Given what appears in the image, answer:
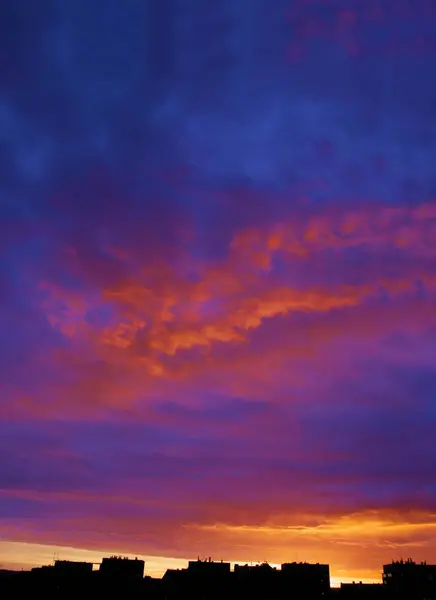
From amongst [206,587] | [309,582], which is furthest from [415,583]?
[206,587]

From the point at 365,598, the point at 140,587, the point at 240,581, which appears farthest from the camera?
the point at 240,581

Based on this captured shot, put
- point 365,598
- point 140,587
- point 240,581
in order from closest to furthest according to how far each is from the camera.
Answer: point 365,598 → point 140,587 → point 240,581

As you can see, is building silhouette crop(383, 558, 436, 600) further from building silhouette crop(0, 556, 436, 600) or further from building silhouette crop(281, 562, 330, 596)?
building silhouette crop(281, 562, 330, 596)

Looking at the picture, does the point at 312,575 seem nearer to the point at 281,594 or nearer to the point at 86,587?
the point at 281,594

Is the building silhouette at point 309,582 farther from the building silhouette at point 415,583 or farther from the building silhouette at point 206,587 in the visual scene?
the building silhouette at point 415,583

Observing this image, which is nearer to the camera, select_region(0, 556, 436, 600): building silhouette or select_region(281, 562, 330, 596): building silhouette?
select_region(0, 556, 436, 600): building silhouette

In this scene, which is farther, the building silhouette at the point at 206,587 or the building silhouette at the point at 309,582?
the building silhouette at the point at 309,582

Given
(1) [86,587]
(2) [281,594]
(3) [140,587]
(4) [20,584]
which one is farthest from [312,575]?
(4) [20,584]

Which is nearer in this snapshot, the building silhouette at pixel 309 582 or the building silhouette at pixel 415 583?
the building silhouette at pixel 415 583

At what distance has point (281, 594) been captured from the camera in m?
192

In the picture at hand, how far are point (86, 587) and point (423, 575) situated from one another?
100652 millimetres

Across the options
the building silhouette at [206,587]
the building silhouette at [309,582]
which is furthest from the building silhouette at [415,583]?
the building silhouette at [309,582]

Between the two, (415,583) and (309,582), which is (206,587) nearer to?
(309,582)

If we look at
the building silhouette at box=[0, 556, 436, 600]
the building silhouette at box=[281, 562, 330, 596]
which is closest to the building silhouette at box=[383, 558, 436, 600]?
the building silhouette at box=[0, 556, 436, 600]
